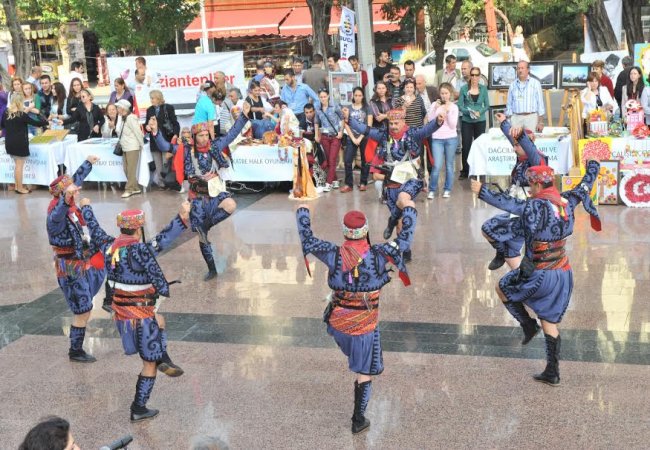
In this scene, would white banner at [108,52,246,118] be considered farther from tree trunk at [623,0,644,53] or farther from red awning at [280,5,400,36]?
red awning at [280,5,400,36]

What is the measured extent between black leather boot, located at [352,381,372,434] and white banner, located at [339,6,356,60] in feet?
36.0

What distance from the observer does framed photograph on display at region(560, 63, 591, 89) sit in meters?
A: 14.9

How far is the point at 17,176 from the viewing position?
50.9 feet

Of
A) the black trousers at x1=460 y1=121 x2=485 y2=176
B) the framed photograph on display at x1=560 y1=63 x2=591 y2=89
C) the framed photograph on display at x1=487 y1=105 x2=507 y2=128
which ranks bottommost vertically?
the black trousers at x1=460 y1=121 x2=485 y2=176

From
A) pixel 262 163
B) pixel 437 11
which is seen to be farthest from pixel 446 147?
pixel 437 11

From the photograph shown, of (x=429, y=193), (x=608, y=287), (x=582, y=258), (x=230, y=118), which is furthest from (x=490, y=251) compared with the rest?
(x=230, y=118)

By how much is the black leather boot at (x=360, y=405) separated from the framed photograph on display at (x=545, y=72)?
10.1 meters

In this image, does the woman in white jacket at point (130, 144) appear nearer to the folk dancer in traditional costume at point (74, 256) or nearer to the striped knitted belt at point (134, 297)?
the folk dancer in traditional costume at point (74, 256)

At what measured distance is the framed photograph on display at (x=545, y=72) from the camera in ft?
49.7

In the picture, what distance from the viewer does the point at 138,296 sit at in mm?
6434

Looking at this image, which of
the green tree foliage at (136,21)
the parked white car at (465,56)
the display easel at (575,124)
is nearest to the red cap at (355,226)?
the display easel at (575,124)

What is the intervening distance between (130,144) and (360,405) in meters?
9.53

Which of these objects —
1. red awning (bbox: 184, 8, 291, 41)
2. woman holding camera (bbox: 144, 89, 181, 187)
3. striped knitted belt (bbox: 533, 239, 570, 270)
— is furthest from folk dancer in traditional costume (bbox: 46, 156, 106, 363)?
red awning (bbox: 184, 8, 291, 41)

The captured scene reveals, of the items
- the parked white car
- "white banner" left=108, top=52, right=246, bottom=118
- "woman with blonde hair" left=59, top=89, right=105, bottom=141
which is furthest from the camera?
the parked white car
